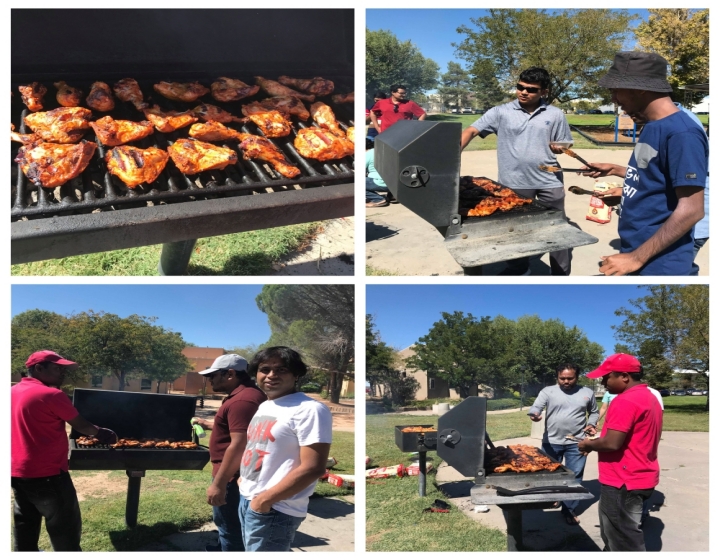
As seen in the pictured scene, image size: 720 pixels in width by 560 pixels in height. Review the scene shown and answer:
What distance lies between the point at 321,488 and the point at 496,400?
3354mm

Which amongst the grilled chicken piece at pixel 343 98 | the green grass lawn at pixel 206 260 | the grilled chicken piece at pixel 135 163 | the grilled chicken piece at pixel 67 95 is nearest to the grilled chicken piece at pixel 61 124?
the grilled chicken piece at pixel 67 95

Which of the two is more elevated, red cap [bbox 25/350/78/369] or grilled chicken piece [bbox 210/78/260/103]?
grilled chicken piece [bbox 210/78/260/103]

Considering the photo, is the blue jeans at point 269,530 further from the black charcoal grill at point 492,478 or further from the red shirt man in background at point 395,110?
the red shirt man in background at point 395,110

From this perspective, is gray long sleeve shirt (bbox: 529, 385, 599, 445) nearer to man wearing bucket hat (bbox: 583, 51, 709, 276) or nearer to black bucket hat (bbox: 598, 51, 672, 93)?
man wearing bucket hat (bbox: 583, 51, 709, 276)

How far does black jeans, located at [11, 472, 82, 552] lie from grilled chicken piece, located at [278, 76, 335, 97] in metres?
3.66

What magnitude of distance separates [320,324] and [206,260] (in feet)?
6.38

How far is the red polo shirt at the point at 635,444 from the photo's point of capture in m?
3.15

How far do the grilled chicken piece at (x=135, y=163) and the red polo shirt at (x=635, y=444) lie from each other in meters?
3.13

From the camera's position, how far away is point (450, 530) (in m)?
4.31

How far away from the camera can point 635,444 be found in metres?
3.19

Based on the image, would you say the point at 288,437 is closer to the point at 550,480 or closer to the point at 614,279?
the point at 550,480

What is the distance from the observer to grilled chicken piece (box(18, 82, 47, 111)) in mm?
4375

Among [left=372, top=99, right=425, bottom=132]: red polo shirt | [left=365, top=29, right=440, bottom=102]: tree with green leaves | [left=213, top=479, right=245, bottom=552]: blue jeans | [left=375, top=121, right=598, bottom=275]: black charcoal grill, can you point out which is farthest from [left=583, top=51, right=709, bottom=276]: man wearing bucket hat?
[left=365, top=29, right=440, bottom=102]: tree with green leaves
